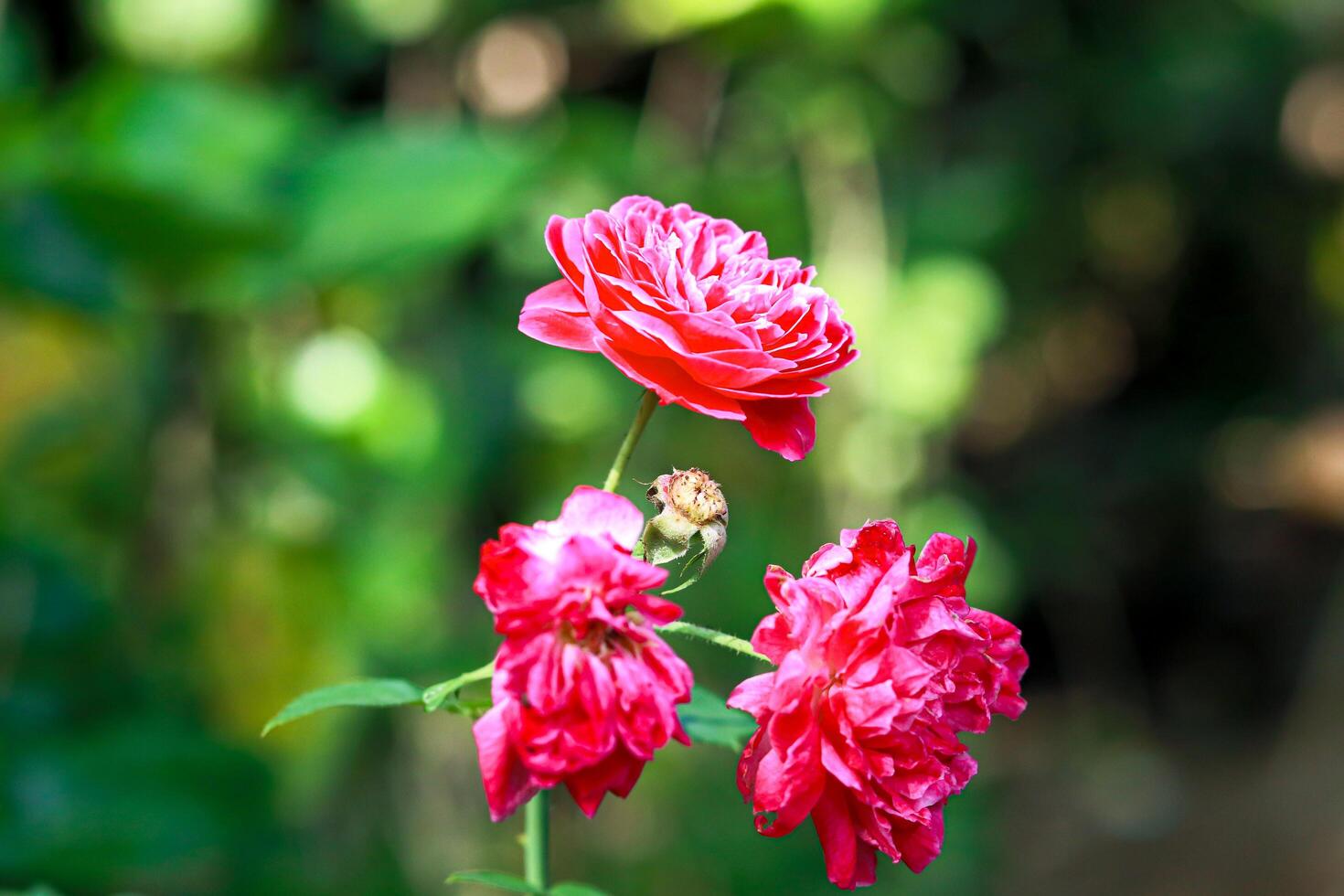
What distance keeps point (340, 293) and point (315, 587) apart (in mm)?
414

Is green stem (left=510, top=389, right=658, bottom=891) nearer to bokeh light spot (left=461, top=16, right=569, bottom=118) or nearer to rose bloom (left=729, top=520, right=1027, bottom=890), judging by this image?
rose bloom (left=729, top=520, right=1027, bottom=890)

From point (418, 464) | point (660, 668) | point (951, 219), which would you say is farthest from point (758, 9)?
point (660, 668)

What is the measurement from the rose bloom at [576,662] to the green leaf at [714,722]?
4.9 inches

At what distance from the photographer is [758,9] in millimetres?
1702

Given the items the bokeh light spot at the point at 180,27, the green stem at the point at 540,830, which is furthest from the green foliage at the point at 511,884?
the bokeh light spot at the point at 180,27

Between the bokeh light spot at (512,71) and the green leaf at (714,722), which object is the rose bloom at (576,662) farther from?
the bokeh light spot at (512,71)

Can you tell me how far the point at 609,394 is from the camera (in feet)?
6.17

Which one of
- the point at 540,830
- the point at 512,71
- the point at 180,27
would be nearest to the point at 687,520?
the point at 540,830

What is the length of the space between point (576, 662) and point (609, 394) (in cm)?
145

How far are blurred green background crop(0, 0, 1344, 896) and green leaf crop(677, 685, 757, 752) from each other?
0.84 metres

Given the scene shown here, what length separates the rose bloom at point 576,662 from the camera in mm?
428

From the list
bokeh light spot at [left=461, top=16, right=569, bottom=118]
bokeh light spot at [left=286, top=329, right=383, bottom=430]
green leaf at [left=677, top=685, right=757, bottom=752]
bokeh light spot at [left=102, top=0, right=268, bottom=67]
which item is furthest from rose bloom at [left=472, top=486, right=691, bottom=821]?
bokeh light spot at [left=461, top=16, right=569, bottom=118]

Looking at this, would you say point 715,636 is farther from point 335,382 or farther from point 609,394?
point 609,394

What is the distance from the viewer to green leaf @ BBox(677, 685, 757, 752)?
0.56 m
